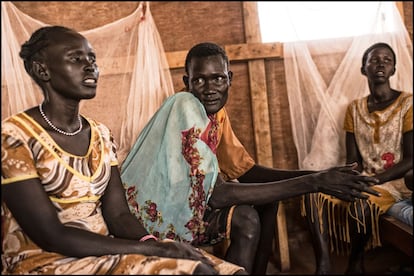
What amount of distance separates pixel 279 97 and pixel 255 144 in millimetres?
309

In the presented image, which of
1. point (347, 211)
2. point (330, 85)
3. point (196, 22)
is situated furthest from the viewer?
point (196, 22)

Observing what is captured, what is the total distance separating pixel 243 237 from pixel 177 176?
290 mm

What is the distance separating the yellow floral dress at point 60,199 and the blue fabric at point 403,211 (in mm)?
1139

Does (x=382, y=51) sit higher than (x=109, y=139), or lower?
higher

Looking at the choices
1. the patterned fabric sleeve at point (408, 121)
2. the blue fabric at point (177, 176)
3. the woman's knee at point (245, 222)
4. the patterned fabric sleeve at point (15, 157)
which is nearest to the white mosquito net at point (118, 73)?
the blue fabric at point (177, 176)

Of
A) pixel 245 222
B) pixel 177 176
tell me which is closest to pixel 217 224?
pixel 245 222

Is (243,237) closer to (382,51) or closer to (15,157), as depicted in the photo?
(15,157)

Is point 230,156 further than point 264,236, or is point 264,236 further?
point 230,156

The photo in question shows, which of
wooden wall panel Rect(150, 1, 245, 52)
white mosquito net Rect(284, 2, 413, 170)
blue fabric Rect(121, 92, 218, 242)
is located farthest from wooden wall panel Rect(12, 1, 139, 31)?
blue fabric Rect(121, 92, 218, 242)

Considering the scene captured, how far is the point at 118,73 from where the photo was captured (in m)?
2.38

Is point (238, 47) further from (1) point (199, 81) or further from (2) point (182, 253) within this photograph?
(2) point (182, 253)

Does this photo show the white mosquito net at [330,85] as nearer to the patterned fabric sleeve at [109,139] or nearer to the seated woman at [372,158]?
the seated woman at [372,158]

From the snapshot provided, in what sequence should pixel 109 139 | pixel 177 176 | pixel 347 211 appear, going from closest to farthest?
pixel 109 139
pixel 177 176
pixel 347 211

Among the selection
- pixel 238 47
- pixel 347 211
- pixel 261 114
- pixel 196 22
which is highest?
pixel 196 22
